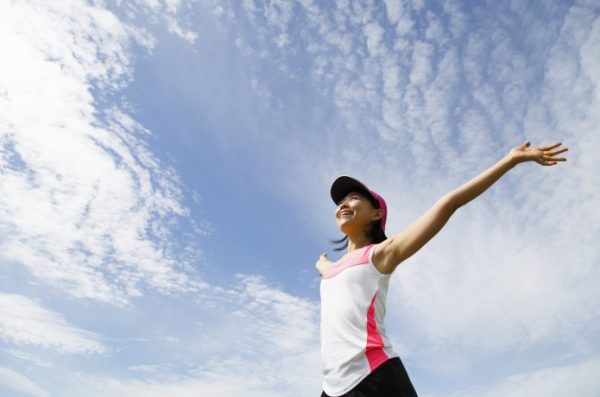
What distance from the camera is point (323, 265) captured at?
454 cm

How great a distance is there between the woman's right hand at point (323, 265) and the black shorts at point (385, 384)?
4.66 feet

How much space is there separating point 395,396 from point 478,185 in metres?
1.62

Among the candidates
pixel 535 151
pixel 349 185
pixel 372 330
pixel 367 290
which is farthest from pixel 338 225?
pixel 535 151

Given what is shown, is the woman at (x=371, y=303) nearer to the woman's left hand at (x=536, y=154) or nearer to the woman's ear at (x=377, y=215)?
the woman's left hand at (x=536, y=154)

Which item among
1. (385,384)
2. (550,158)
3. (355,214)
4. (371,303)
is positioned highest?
(355,214)

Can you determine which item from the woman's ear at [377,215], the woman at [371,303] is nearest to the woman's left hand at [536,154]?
the woman at [371,303]

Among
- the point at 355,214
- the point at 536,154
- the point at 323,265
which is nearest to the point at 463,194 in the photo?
the point at 536,154

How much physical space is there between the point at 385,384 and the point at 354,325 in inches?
19.1

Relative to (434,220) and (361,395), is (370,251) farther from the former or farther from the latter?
(361,395)

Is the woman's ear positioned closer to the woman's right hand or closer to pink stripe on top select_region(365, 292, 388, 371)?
the woman's right hand

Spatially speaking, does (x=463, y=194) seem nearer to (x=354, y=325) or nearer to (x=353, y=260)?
(x=353, y=260)

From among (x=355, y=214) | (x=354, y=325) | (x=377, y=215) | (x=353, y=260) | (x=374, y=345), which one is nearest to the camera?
(x=374, y=345)

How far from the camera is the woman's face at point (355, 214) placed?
4.19m

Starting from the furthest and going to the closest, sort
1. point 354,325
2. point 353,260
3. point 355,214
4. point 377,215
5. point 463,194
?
point 377,215
point 355,214
point 353,260
point 354,325
point 463,194
